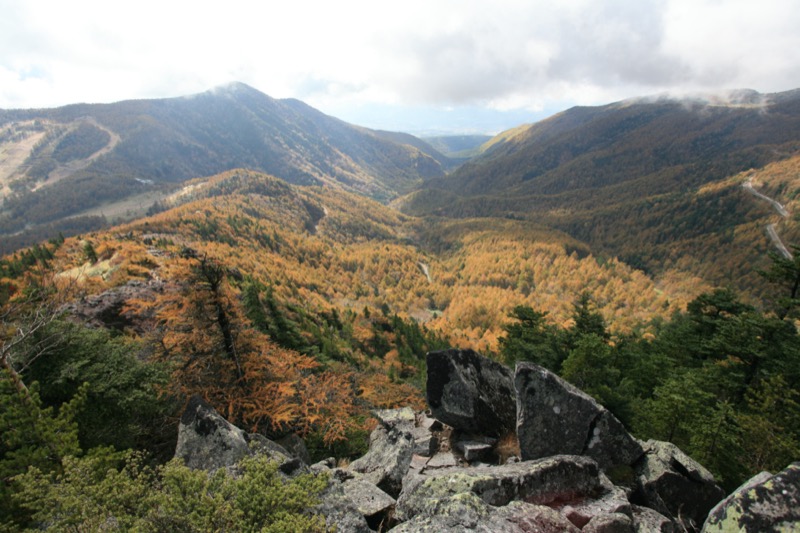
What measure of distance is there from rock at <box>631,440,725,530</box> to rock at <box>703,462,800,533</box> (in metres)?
4.92

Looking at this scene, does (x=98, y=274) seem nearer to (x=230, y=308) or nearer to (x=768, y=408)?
(x=230, y=308)

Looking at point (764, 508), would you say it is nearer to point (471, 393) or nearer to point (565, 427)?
point (565, 427)

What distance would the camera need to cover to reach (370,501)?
1221cm

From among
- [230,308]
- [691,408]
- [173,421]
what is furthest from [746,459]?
[173,421]

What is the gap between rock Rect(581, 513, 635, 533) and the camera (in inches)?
386

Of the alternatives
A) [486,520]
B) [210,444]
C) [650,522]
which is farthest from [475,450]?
[210,444]

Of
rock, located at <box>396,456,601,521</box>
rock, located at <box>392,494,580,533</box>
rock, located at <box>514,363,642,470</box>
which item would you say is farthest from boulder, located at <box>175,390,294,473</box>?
rock, located at <box>514,363,642,470</box>

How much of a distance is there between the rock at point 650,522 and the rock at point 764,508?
2.24m

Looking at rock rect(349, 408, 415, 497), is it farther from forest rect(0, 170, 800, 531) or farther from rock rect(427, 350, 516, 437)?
forest rect(0, 170, 800, 531)

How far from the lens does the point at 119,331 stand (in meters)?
30.4

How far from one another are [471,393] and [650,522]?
28.8 ft

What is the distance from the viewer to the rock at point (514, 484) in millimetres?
10602

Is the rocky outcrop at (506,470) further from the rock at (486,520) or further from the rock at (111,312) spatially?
the rock at (111,312)

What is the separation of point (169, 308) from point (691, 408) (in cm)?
3054
